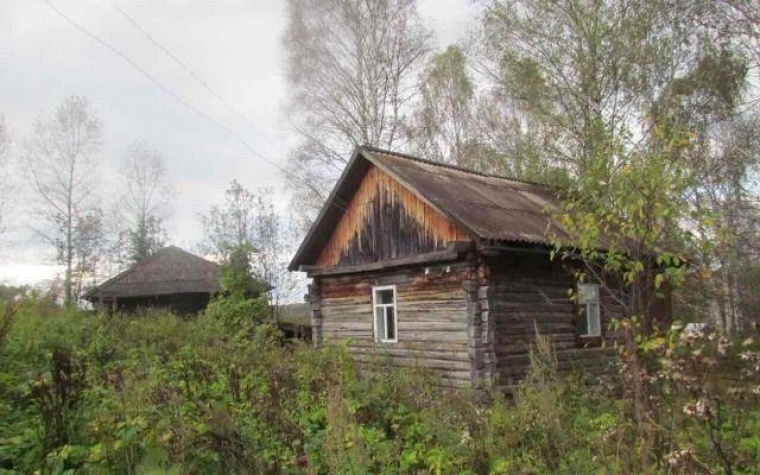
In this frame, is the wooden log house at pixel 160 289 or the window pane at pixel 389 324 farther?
the wooden log house at pixel 160 289

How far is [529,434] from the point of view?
5.05 m

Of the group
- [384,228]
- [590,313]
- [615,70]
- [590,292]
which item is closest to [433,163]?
[384,228]

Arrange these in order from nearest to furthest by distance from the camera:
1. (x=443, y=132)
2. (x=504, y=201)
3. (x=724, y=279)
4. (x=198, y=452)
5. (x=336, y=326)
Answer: (x=198, y=452) → (x=504, y=201) → (x=336, y=326) → (x=724, y=279) → (x=443, y=132)

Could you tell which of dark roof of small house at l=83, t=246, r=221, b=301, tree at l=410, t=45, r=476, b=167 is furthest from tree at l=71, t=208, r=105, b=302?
tree at l=410, t=45, r=476, b=167

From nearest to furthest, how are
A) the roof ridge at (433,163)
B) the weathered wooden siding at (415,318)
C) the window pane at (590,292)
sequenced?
1. the weathered wooden siding at (415,318)
2. the roof ridge at (433,163)
3. the window pane at (590,292)

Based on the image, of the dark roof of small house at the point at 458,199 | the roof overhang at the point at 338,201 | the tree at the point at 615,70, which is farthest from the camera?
the tree at the point at 615,70

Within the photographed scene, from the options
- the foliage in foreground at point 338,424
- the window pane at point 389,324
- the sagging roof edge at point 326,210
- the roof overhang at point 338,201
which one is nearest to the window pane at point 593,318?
the window pane at point 389,324

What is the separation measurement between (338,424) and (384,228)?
28.3 ft

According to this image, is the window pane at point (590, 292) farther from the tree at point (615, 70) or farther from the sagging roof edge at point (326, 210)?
the sagging roof edge at point (326, 210)

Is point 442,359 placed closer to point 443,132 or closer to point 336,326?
point 336,326

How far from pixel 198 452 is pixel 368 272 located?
8.55m

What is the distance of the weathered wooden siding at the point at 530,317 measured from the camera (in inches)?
413

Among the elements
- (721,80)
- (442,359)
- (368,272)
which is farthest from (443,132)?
(442,359)

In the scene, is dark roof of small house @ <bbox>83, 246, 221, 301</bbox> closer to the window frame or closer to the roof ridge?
the roof ridge
